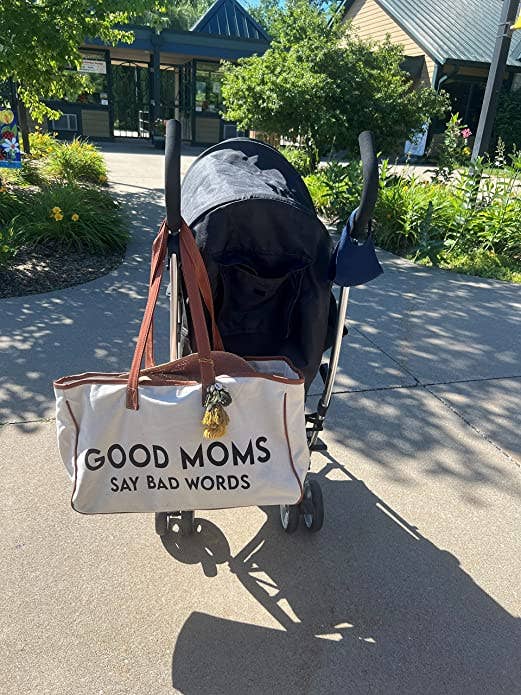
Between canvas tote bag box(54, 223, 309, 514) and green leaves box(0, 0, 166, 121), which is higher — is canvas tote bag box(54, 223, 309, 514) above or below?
below

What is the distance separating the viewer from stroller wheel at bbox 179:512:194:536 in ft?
7.70

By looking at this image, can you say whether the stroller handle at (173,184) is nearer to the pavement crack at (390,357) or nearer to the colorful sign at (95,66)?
the pavement crack at (390,357)

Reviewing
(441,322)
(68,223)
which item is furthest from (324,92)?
(441,322)

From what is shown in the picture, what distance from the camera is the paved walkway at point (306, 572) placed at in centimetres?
191

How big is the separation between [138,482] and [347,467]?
5.11ft

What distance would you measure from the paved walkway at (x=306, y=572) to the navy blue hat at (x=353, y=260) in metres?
1.22

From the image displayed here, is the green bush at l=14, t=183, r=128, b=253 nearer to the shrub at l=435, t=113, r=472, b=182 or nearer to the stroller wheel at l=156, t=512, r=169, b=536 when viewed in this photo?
the stroller wheel at l=156, t=512, r=169, b=536

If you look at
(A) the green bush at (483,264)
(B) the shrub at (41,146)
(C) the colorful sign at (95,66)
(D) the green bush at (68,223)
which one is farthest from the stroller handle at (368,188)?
(C) the colorful sign at (95,66)

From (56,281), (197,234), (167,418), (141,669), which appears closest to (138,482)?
(167,418)

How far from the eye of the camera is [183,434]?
1.73 meters

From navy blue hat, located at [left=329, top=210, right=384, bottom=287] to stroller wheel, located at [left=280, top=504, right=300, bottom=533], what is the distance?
104 centimetres

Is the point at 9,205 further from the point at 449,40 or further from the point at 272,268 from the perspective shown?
the point at 449,40

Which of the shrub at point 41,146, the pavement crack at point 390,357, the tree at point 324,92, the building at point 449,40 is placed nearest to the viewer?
the pavement crack at point 390,357

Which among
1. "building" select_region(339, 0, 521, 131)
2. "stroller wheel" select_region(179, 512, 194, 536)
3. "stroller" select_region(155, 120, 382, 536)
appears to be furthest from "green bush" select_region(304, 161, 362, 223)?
"building" select_region(339, 0, 521, 131)
